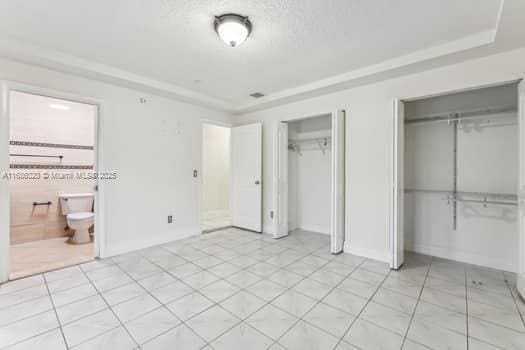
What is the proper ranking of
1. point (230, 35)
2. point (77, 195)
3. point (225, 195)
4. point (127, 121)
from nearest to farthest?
point (230, 35) → point (127, 121) → point (77, 195) → point (225, 195)

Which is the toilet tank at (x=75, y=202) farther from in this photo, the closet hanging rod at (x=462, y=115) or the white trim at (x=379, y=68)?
the closet hanging rod at (x=462, y=115)

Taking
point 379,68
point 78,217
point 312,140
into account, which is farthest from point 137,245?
point 379,68

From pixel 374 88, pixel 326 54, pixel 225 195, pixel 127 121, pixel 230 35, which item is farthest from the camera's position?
pixel 225 195

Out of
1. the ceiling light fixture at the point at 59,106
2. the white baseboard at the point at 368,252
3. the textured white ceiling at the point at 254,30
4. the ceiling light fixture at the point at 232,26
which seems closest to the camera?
the textured white ceiling at the point at 254,30

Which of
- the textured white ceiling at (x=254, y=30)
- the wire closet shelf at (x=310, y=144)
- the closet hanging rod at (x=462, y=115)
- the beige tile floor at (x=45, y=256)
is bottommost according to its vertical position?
the beige tile floor at (x=45, y=256)

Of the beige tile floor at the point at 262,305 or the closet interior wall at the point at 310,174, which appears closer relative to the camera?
the beige tile floor at the point at 262,305

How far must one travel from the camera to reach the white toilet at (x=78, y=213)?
12.1ft

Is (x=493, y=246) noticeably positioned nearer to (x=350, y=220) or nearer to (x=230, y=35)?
(x=350, y=220)

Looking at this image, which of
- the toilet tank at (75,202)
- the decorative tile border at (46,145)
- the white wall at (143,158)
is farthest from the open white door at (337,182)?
the decorative tile border at (46,145)

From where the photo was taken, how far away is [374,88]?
10.3ft

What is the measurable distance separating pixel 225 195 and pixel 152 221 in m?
3.10

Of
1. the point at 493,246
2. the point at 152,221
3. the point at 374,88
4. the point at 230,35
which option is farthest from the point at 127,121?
the point at 493,246

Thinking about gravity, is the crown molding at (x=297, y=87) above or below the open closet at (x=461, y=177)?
above

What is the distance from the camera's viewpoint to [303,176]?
4680 mm
